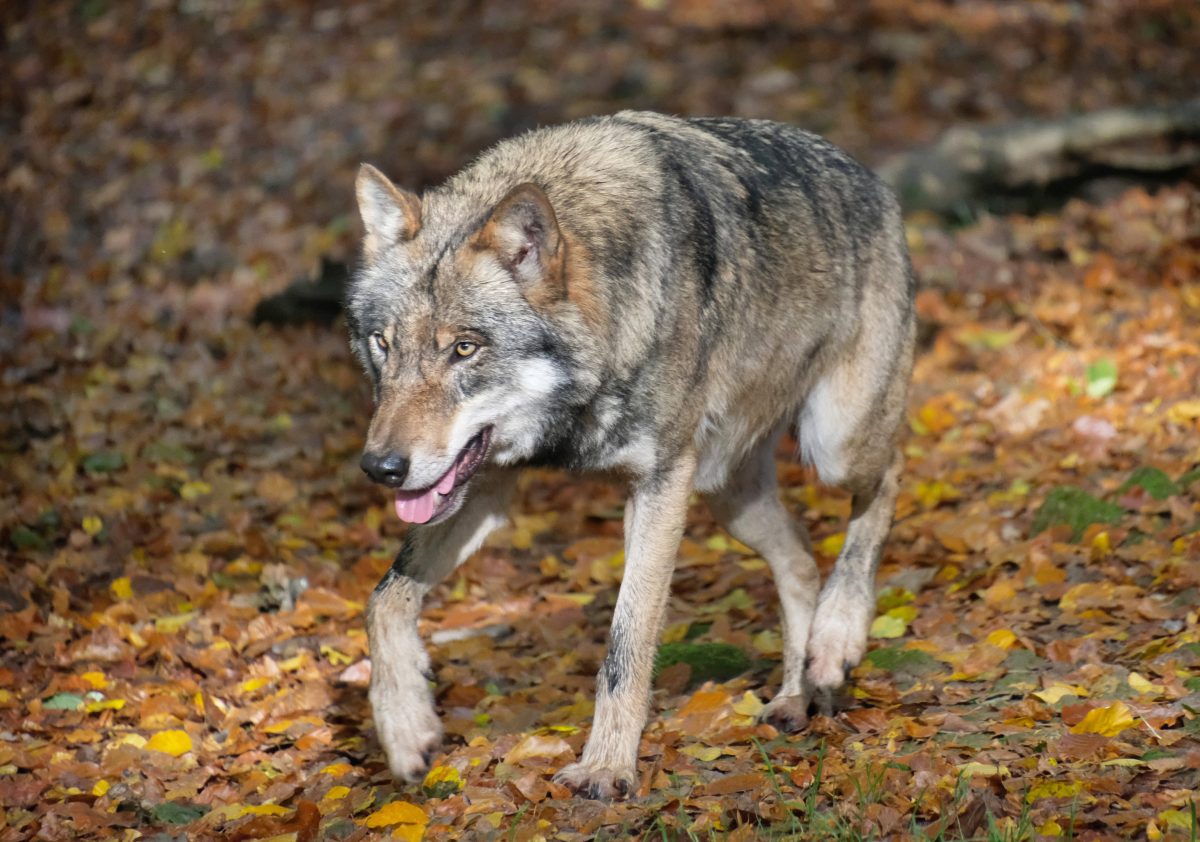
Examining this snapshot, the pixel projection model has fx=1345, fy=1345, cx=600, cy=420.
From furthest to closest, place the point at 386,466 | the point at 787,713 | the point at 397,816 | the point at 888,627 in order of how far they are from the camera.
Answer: the point at 888,627 → the point at 787,713 → the point at 397,816 → the point at 386,466

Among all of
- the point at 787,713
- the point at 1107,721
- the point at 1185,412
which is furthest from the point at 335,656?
the point at 1185,412

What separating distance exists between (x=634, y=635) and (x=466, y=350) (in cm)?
126

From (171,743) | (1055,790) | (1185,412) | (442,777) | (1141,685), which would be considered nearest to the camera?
(1055,790)

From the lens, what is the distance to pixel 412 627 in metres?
5.29

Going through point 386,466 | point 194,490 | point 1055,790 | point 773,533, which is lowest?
point 194,490

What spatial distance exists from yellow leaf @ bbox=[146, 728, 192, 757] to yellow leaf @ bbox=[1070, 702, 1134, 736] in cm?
364

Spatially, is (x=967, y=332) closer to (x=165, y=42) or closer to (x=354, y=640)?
(x=354, y=640)

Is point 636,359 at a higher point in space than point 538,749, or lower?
higher

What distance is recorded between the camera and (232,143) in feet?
47.6

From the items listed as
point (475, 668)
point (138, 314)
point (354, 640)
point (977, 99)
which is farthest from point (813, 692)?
point (977, 99)

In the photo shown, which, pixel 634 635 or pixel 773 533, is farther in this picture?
pixel 773 533

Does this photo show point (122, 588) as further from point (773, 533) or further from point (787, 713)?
point (787, 713)

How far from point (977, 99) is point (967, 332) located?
13.7 feet

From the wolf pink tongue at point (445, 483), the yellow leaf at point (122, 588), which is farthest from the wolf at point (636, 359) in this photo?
the yellow leaf at point (122, 588)
